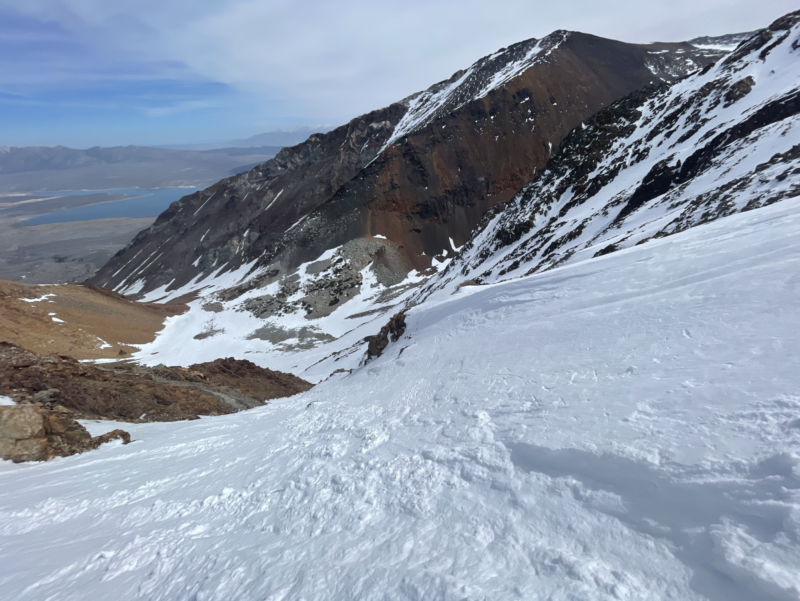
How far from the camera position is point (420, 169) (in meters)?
69.8

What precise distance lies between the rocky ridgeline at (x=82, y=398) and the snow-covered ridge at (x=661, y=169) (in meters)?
18.4

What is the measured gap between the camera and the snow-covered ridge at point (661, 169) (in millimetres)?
18703

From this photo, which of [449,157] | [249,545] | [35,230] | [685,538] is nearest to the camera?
[685,538]

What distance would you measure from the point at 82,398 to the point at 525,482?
15637 mm

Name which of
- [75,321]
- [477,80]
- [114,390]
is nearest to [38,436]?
[114,390]

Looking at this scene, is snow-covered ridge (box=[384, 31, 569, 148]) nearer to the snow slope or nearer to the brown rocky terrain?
the brown rocky terrain

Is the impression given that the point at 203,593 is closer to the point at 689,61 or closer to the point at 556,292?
the point at 556,292

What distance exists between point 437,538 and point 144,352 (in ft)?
129

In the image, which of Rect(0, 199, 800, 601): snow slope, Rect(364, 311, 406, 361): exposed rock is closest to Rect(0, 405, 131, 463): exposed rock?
Rect(0, 199, 800, 601): snow slope

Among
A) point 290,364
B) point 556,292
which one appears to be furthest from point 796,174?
point 290,364

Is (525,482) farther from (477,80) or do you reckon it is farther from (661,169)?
(477,80)

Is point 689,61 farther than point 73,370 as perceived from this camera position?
Yes

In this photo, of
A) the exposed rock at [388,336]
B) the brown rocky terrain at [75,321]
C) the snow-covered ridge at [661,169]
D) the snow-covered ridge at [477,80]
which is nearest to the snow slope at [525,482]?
the exposed rock at [388,336]

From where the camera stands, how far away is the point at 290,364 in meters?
36.6
